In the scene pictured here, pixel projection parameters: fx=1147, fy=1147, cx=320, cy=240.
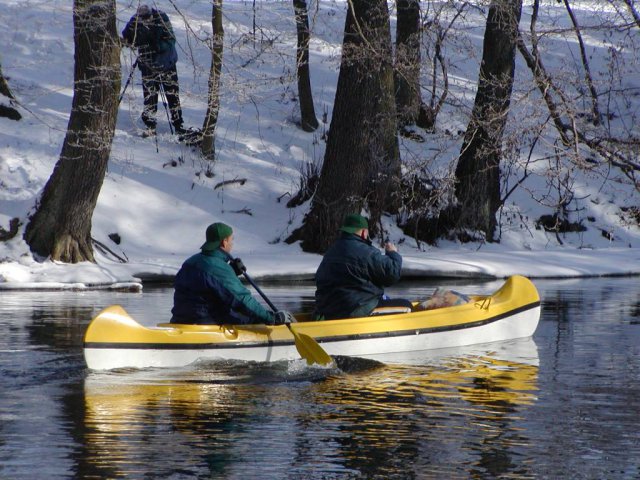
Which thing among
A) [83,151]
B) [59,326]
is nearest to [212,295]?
[59,326]

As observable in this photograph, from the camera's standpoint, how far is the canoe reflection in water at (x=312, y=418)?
6094 mm

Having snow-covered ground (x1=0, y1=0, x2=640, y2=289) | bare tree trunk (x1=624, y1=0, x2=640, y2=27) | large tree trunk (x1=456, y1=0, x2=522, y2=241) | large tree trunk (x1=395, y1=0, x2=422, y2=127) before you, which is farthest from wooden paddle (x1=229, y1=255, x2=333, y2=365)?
large tree trunk (x1=456, y1=0, x2=522, y2=241)

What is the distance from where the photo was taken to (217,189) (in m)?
23.5

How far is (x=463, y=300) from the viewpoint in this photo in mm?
11570

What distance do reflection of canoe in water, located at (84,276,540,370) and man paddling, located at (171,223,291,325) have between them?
0.53 ft

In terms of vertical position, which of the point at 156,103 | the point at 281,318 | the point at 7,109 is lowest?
the point at 281,318

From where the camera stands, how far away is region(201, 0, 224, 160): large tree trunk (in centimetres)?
1633

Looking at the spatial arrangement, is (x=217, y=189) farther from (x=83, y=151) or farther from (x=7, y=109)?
(x=83, y=151)

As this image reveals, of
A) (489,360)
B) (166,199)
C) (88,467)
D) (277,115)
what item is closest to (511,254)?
(166,199)

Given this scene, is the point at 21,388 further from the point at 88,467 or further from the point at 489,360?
the point at 489,360

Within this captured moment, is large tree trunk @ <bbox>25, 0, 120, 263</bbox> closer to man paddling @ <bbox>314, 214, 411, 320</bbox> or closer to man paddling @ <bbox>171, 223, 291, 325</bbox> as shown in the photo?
man paddling @ <bbox>314, 214, 411, 320</bbox>

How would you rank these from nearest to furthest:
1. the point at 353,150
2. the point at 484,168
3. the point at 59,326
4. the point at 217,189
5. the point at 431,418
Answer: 1. the point at 431,418
2. the point at 59,326
3. the point at 353,150
4. the point at 484,168
5. the point at 217,189

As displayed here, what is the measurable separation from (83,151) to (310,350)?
889 centimetres

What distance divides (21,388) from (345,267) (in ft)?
10.6
